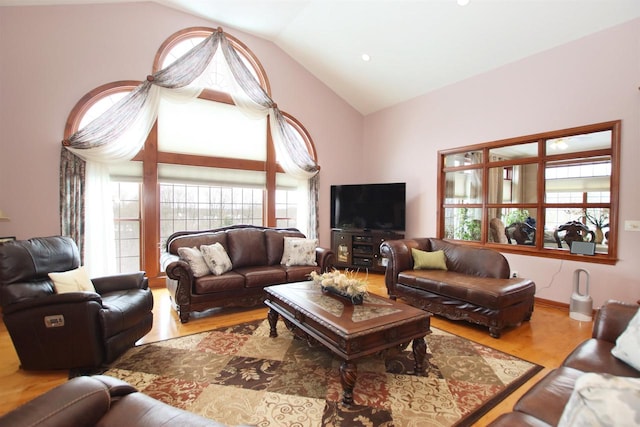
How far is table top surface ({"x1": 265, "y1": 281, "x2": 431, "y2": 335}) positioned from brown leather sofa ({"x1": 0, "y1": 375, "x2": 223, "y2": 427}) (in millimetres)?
1154

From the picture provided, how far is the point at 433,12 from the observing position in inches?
157

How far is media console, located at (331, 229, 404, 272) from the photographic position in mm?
5793

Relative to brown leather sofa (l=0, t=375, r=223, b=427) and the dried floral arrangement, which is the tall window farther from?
brown leather sofa (l=0, t=375, r=223, b=427)

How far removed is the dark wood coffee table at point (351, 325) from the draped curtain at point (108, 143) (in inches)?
124

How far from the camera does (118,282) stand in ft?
9.85

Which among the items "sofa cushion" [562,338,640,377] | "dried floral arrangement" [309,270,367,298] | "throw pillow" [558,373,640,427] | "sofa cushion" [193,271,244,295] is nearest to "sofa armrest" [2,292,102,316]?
"sofa cushion" [193,271,244,295]

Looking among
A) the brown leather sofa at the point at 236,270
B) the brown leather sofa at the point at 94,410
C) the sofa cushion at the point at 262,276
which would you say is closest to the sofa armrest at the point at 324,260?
the brown leather sofa at the point at 236,270

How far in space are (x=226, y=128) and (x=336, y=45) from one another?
95.6 inches

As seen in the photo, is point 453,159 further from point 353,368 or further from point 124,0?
point 124,0

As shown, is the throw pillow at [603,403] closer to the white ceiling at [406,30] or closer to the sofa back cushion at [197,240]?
the sofa back cushion at [197,240]

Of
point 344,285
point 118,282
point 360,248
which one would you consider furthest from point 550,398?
point 360,248

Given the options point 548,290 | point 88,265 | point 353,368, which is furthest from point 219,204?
point 548,290

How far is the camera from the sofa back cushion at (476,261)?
12.3 feet

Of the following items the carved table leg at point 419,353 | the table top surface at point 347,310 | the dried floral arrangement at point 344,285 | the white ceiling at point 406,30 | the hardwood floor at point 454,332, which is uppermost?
the white ceiling at point 406,30
